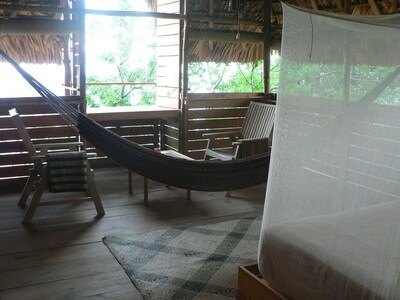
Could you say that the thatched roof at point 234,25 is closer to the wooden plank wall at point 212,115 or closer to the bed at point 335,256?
the wooden plank wall at point 212,115

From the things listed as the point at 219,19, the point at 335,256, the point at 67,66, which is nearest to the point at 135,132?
the point at 67,66

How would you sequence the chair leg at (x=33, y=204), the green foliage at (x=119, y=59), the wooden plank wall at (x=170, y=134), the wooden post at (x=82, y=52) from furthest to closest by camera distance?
the green foliage at (x=119, y=59) → the wooden plank wall at (x=170, y=134) → the wooden post at (x=82, y=52) → the chair leg at (x=33, y=204)

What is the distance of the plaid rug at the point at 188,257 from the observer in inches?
97.3

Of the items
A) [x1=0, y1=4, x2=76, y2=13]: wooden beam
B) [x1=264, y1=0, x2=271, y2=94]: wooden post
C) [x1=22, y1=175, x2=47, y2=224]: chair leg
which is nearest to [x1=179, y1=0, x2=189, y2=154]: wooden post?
[x1=264, y1=0, x2=271, y2=94]: wooden post

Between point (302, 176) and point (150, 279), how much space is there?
3.68ft

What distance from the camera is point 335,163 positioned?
1876mm

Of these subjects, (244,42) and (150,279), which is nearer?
(150,279)

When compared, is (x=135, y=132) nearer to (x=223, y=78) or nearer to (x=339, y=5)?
(x=339, y=5)

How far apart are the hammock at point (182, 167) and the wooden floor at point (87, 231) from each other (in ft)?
1.98

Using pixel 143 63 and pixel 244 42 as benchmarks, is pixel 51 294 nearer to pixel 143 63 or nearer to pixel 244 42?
pixel 244 42

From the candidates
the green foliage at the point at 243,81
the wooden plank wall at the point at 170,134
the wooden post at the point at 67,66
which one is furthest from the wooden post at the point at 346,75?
the green foliage at the point at 243,81

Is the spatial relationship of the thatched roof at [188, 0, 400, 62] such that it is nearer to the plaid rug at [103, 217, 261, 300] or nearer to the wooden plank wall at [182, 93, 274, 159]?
the wooden plank wall at [182, 93, 274, 159]

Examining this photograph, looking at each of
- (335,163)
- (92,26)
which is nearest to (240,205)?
(335,163)

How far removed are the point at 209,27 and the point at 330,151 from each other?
3.46 meters
